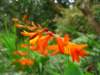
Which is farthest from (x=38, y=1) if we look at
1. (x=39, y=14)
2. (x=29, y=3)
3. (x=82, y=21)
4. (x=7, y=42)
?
(x=7, y=42)

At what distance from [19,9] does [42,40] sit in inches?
329

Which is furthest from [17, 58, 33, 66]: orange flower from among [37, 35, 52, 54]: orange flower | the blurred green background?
[37, 35, 52, 54]: orange flower

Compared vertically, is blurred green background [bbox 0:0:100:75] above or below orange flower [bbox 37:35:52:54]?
below

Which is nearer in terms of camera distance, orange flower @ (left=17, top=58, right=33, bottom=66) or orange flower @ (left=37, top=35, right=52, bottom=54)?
orange flower @ (left=37, top=35, right=52, bottom=54)

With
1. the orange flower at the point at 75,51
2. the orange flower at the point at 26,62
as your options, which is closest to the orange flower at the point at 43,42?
the orange flower at the point at 75,51

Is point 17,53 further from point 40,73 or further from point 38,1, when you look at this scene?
point 38,1

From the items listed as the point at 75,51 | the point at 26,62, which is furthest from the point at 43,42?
the point at 26,62

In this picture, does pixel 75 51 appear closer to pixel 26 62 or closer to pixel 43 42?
pixel 43 42

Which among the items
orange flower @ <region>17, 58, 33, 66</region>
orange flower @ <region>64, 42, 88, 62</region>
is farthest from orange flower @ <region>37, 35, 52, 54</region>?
orange flower @ <region>17, 58, 33, 66</region>

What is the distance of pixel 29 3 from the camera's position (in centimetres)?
956

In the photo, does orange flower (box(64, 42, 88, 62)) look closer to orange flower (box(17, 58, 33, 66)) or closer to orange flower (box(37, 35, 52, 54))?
orange flower (box(37, 35, 52, 54))

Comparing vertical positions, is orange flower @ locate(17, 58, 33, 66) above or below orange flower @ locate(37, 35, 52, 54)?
below

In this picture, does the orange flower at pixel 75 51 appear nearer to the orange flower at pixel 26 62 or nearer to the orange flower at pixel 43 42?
the orange flower at pixel 43 42

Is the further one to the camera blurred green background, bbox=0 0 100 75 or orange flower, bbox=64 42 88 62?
blurred green background, bbox=0 0 100 75
